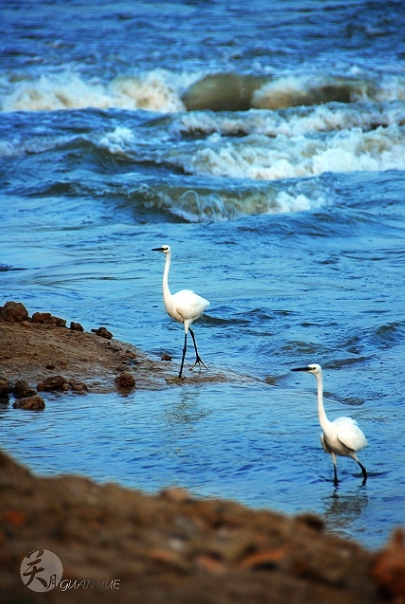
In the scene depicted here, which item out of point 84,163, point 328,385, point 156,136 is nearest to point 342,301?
point 328,385

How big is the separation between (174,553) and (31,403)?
4.41 m

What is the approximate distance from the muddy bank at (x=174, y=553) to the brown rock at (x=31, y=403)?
3.73 m

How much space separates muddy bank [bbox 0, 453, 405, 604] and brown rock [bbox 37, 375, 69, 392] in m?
4.24

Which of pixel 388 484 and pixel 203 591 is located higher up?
pixel 203 591

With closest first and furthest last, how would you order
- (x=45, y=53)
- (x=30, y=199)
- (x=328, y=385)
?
(x=328, y=385), (x=30, y=199), (x=45, y=53)

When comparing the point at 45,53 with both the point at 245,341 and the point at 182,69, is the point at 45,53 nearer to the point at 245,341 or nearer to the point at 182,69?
the point at 182,69

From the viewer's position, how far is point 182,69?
28625mm

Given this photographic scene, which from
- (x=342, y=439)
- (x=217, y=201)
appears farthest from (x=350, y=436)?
(x=217, y=201)

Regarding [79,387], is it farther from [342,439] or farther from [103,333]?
[342,439]

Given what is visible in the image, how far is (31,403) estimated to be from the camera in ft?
23.9

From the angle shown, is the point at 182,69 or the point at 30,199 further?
the point at 182,69

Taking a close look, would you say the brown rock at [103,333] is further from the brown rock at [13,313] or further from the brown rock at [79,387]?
the brown rock at [79,387]

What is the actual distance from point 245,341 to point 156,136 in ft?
42.9

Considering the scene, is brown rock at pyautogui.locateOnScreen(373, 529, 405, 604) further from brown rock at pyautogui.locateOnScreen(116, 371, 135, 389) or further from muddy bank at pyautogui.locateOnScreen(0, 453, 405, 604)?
brown rock at pyautogui.locateOnScreen(116, 371, 135, 389)
